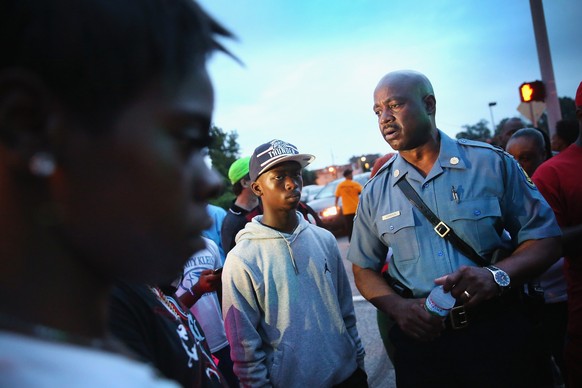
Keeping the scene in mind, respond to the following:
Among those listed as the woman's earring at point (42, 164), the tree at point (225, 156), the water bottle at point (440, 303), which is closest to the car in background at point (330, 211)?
the tree at point (225, 156)

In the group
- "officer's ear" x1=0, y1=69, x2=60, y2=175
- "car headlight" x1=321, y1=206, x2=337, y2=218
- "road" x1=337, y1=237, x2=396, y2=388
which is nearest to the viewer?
"officer's ear" x1=0, y1=69, x2=60, y2=175

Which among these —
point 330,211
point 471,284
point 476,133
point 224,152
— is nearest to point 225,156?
point 224,152

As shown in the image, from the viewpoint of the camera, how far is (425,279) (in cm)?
267

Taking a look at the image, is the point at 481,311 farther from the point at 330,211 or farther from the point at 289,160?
the point at 330,211

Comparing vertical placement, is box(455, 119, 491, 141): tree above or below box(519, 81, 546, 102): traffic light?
below

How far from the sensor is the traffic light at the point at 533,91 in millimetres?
8750

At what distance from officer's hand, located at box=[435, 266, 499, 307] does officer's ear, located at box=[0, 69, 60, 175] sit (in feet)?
7.31

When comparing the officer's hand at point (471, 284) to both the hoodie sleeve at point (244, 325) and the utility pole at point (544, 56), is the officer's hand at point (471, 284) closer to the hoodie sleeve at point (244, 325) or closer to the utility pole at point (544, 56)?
the hoodie sleeve at point (244, 325)

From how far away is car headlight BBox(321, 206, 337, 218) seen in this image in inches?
516

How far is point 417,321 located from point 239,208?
2.56 meters

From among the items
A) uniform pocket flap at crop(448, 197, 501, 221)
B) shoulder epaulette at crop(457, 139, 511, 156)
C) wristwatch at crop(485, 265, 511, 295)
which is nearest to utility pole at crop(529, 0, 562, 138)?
shoulder epaulette at crop(457, 139, 511, 156)

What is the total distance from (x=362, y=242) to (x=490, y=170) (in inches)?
38.2

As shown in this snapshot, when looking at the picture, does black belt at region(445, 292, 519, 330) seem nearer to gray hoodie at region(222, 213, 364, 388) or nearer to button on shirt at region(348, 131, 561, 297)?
button on shirt at region(348, 131, 561, 297)

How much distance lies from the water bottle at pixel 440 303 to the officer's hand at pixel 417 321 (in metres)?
0.03
